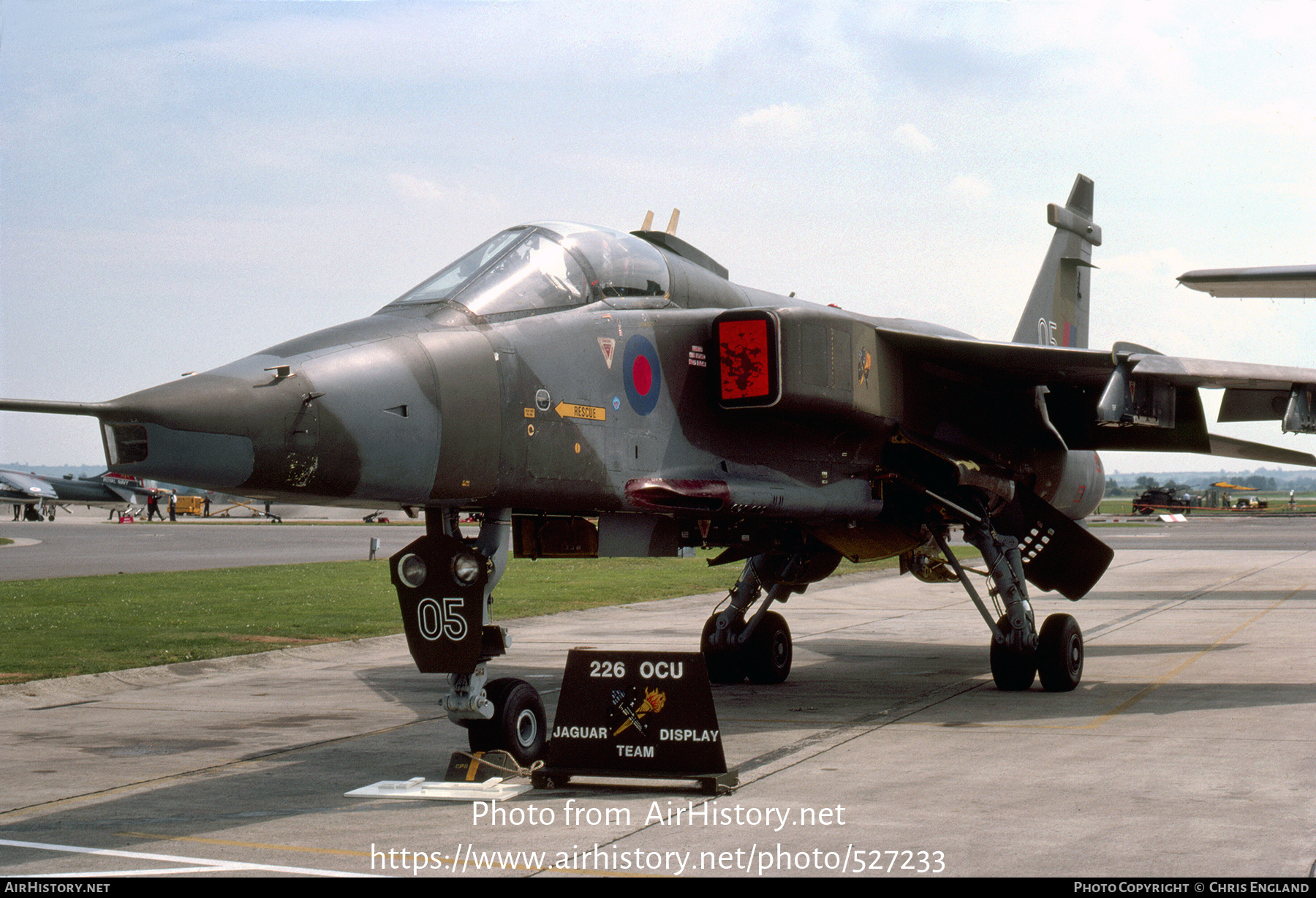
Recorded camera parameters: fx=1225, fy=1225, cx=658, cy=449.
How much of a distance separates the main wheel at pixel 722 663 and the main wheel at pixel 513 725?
506 cm

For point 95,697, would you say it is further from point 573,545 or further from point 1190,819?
point 1190,819

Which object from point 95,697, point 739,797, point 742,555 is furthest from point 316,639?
point 739,797

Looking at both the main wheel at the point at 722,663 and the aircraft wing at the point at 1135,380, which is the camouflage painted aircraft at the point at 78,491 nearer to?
the main wheel at the point at 722,663

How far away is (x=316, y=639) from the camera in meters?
16.1

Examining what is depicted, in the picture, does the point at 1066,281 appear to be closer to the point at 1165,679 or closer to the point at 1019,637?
the point at 1165,679

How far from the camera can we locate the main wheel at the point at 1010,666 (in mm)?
12148

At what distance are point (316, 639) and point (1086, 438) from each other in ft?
32.7

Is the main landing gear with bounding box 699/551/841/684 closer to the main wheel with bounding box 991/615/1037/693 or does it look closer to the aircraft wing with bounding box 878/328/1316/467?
the main wheel with bounding box 991/615/1037/693

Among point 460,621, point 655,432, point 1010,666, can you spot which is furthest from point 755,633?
point 460,621

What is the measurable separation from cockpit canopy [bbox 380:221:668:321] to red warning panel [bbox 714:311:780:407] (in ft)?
1.99

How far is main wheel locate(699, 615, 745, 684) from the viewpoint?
13188 millimetres

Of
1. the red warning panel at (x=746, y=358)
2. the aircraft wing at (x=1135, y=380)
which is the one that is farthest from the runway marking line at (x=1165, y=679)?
the red warning panel at (x=746, y=358)

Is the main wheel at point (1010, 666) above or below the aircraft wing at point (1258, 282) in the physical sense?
below

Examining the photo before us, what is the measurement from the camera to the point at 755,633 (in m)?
13.2
